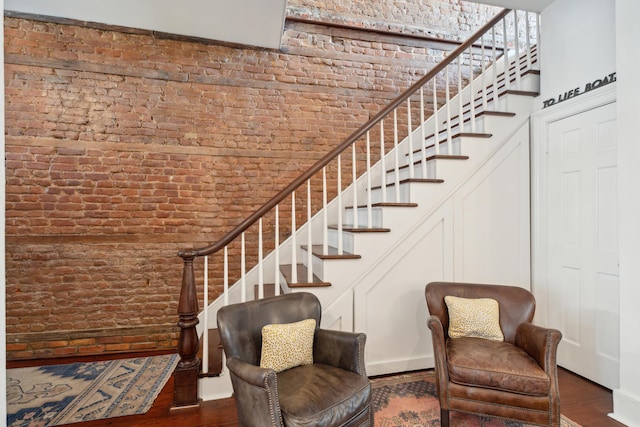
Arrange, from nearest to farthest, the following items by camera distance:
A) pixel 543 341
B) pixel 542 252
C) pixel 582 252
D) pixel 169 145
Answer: pixel 543 341 → pixel 582 252 → pixel 542 252 → pixel 169 145

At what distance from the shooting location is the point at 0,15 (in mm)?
874

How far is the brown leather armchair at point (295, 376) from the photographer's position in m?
1.49

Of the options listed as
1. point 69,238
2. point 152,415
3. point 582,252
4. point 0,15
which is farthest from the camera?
point 69,238

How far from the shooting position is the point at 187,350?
221 cm

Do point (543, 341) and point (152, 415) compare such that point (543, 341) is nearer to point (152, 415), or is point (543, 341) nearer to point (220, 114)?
point (152, 415)

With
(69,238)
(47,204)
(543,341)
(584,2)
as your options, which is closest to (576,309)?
(543,341)

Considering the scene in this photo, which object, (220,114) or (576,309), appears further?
(220,114)

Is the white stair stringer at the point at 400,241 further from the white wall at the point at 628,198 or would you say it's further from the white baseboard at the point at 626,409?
the white baseboard at the point at 626,409

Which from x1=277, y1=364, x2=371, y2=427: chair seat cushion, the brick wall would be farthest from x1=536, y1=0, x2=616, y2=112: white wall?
x1=277, y1=364, x2=371, y2=427: chair seat cushion

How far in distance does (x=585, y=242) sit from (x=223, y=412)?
9.82 feet

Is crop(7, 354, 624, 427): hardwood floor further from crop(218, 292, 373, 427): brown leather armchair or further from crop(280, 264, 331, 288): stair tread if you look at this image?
crop(280, 264, 331, 288): stair tread

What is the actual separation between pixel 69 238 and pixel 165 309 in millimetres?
1136

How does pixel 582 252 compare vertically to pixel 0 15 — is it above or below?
below

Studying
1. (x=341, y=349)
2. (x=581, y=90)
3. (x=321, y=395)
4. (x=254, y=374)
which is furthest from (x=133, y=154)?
(x=581, y=90)
